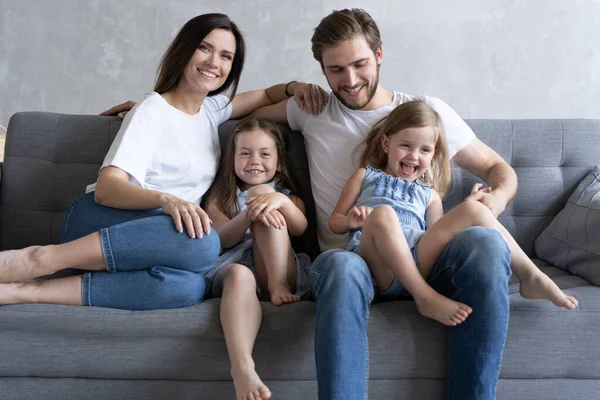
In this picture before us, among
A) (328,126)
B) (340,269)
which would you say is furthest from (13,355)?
(328,126)

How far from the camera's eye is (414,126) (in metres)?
1.83

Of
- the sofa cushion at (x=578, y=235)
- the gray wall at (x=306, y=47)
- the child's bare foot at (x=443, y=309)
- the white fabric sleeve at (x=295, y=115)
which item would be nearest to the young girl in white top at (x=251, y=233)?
the white fabric sleeve at (x=295, y=115)

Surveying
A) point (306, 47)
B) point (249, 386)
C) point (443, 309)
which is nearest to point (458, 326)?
point (443, 309)

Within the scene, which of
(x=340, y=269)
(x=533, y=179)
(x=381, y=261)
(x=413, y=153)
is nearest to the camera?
(x=340, y=269)

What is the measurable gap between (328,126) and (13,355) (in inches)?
43.3

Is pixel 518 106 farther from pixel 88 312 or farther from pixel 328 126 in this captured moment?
pixel 88 312

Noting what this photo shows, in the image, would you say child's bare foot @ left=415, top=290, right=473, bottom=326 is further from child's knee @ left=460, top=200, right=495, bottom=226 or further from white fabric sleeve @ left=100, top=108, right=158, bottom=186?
white fabric sleeve @ left=100, top=108, right=158, bottom=186

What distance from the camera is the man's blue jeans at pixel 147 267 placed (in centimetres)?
156

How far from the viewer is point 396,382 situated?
5.04ft

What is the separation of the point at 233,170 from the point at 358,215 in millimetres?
473

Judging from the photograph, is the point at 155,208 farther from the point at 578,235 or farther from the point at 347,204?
the point at 578,235

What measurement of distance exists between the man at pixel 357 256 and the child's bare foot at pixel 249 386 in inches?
4.8

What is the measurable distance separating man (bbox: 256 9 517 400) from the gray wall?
95 cm

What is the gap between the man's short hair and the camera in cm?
191
